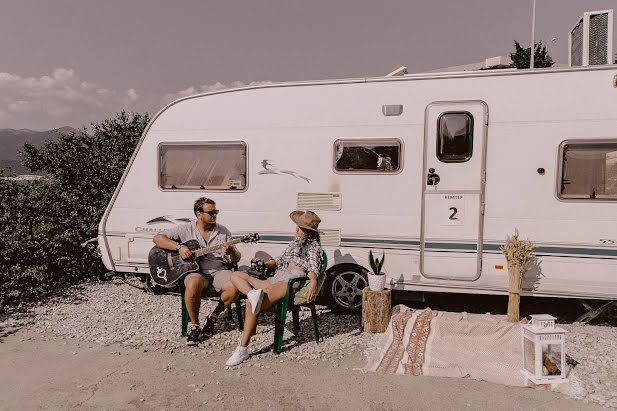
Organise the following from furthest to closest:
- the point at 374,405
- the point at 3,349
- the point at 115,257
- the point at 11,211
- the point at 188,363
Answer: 1. the point at 11,211
2. the point at 115,257
3. the point at 3,349
4. the point at 188,363
5. the point at 374,405

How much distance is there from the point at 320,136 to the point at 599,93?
3.25 metres

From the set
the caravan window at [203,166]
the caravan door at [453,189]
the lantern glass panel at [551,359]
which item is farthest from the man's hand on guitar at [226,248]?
the lantern glass panel at [551,359]

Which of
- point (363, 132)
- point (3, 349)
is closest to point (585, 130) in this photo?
point (363, 132)

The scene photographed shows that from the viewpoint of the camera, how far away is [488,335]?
5004 mm

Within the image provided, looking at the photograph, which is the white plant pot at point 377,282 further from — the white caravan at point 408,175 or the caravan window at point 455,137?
the caravan window at point 455,137

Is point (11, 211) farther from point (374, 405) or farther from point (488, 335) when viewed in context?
point (488, 335)

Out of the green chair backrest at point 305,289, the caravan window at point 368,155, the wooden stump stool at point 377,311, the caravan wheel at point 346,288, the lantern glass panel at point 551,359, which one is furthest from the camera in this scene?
the caravan wheel at point 346,288

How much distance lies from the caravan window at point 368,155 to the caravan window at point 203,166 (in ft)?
4.35

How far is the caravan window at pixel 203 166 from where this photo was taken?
6.12 meters

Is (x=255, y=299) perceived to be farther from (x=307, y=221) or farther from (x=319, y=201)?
(x=319, y=201)

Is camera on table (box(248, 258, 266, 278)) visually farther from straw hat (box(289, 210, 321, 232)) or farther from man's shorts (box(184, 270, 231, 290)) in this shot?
straw hat (box(289, 210, 321, 232))

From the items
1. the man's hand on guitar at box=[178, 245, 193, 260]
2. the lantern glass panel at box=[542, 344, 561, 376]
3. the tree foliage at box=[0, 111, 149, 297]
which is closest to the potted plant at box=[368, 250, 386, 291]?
the lantern glass panel at box=[542, 344, 561, 376]

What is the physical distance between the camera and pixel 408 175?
559 cm

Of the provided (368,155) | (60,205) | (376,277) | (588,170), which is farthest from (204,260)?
(588,170)
